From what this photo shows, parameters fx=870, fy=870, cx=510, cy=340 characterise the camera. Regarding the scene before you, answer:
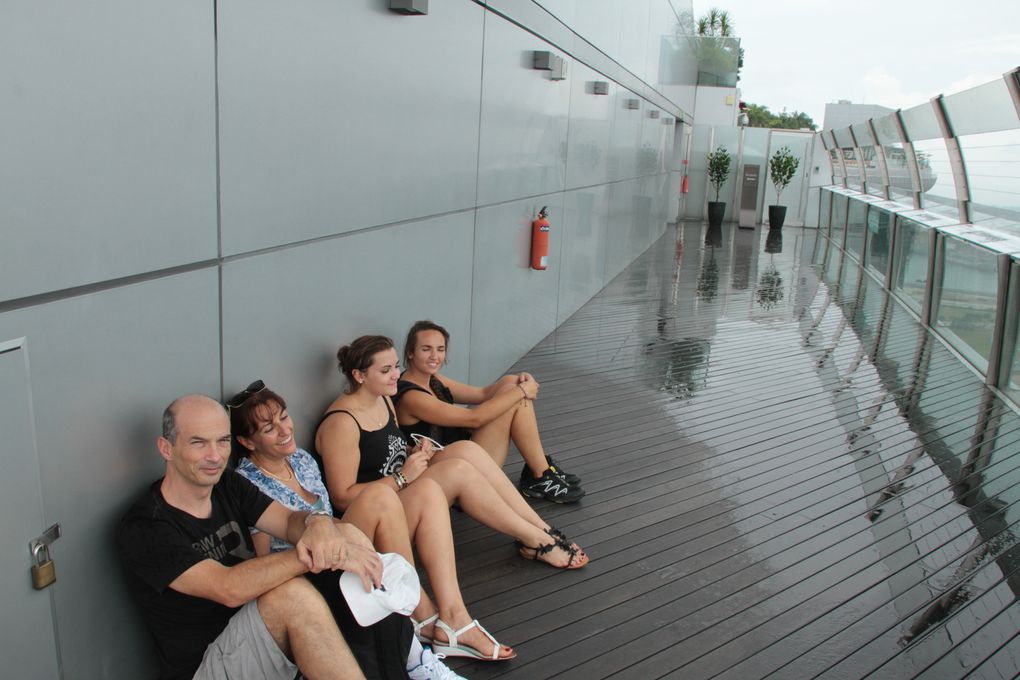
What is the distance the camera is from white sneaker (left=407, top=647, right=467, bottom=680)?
2.60 meters

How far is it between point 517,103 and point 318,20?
309 cm

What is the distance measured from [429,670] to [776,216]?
20420 millimetres

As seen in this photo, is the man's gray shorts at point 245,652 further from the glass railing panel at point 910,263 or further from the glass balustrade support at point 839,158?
the glass balustrade support at point 839,158

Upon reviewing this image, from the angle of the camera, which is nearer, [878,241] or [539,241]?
[539,241]

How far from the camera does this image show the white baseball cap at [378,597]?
2.40 meters

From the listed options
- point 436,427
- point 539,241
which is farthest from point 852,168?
point 436,427

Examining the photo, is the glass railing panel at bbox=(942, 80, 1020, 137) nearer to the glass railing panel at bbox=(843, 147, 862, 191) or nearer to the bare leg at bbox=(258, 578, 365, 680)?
the bare leg at bbox=(258, 578, 365, 680)

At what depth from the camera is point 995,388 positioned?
6594 millimetres

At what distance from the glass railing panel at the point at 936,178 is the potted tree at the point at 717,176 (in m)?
10.6

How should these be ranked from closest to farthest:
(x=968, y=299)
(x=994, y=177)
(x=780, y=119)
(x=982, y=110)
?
(x=968, y=299)
(x=982, y=110)
(x=994, y=177)
(x=780, y=119)

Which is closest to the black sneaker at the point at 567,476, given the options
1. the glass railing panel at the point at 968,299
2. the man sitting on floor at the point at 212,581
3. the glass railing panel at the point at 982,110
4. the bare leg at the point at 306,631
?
the man sitting on floor at the point at 212,581

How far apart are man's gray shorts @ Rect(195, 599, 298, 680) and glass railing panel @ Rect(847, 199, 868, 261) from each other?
13276 millimetres

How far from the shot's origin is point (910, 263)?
10.2 metres

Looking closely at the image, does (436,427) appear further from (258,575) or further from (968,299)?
(968,299)
